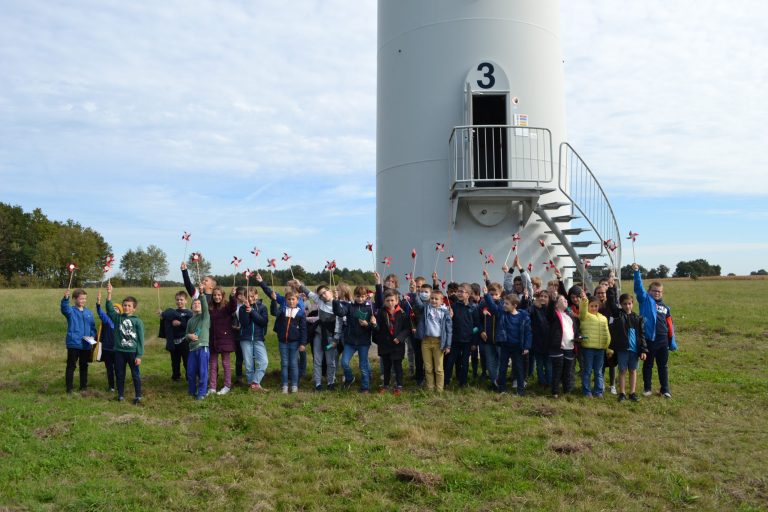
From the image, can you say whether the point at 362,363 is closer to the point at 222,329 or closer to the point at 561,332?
the point at 222,329

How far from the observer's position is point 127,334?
8.89 metres

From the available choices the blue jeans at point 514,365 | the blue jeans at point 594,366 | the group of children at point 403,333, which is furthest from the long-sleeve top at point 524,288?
the blue jeans at point 594,366

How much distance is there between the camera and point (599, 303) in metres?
9.23

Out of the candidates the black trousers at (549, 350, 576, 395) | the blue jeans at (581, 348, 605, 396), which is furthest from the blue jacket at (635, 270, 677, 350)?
Result: the black trousers at (549, 350, 576, 395)

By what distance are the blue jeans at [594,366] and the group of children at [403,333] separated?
0.01 metres

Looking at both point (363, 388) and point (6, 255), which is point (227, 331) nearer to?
point (363, 388)

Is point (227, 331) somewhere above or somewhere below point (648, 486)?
above

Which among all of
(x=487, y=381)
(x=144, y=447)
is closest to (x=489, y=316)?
(x=487, y=381)

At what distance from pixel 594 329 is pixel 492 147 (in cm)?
421

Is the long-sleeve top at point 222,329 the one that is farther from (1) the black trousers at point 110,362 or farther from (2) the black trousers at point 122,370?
(1) the black trousers at point 110,362

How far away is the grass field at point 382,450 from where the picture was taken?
5.26m

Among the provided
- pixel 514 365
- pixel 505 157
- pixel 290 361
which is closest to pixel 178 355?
pixel 290 361

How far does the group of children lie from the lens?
8.95 metres

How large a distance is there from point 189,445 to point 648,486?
14.6ft
